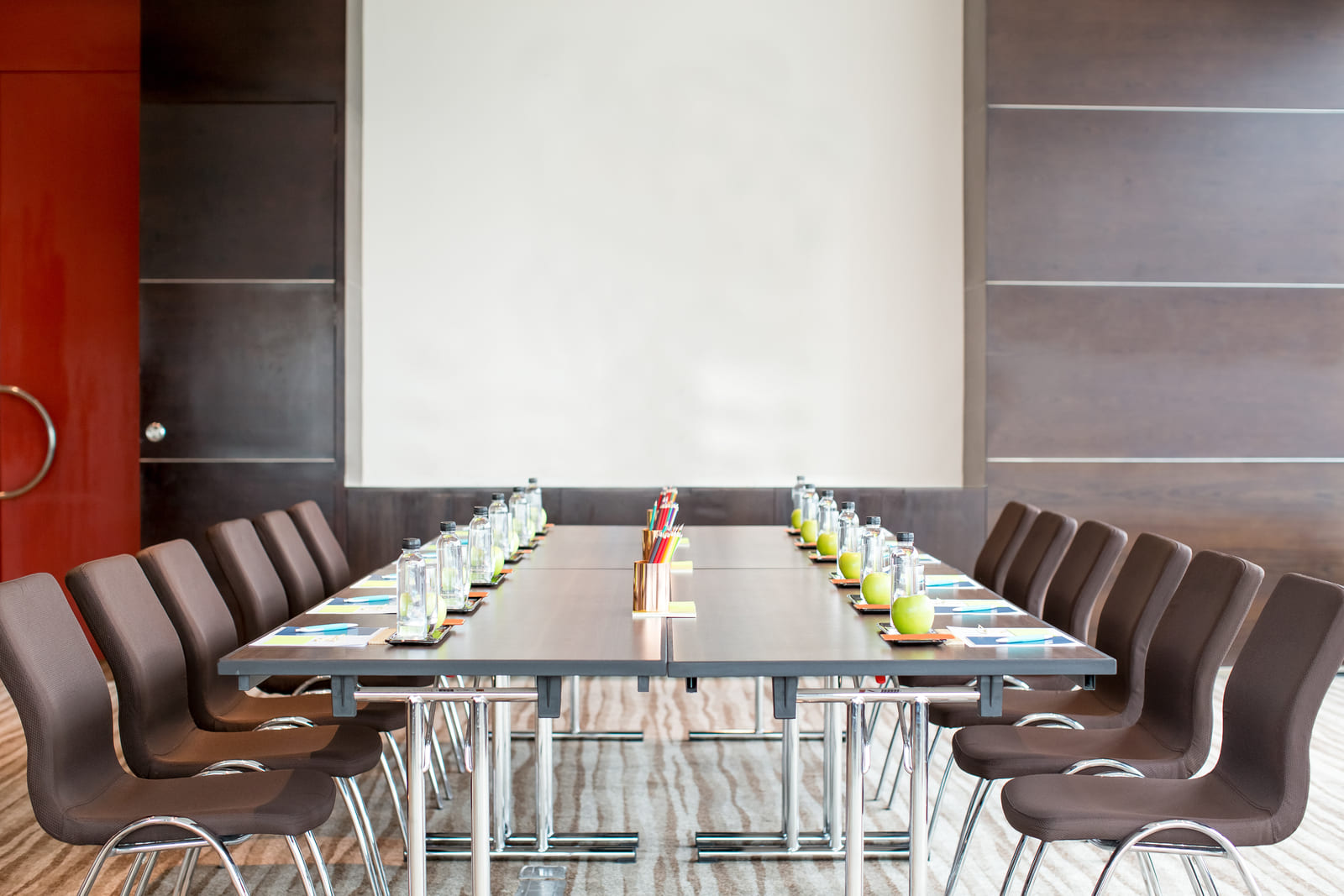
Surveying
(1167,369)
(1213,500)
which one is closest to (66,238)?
(1167,369)

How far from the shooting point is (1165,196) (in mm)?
5953

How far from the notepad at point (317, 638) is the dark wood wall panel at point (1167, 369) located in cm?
425

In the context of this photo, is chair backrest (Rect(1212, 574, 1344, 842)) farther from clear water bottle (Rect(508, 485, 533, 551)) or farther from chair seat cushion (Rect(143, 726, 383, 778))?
clear water bottle (Rect(508, 485, 533, 551))

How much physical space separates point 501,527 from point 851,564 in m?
1.36

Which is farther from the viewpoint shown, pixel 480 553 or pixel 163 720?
pixel 480 553

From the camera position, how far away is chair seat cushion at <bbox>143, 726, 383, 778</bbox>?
8.86 ft

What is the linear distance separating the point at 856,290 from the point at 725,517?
164cm

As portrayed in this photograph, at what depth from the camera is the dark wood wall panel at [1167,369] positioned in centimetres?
596

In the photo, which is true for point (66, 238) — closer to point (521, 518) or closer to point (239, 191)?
point (239, 191)

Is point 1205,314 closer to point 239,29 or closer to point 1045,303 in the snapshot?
point 1045,303

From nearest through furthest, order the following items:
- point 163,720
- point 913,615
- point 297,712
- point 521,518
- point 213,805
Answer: point 213,805, point 913,615, point 163,720, point 297,712, point 521,518

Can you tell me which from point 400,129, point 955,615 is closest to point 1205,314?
point 955,615

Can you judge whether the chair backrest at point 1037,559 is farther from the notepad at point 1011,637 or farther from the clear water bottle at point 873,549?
the notepad at point 1011,637

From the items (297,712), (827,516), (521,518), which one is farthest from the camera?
(521,518)
